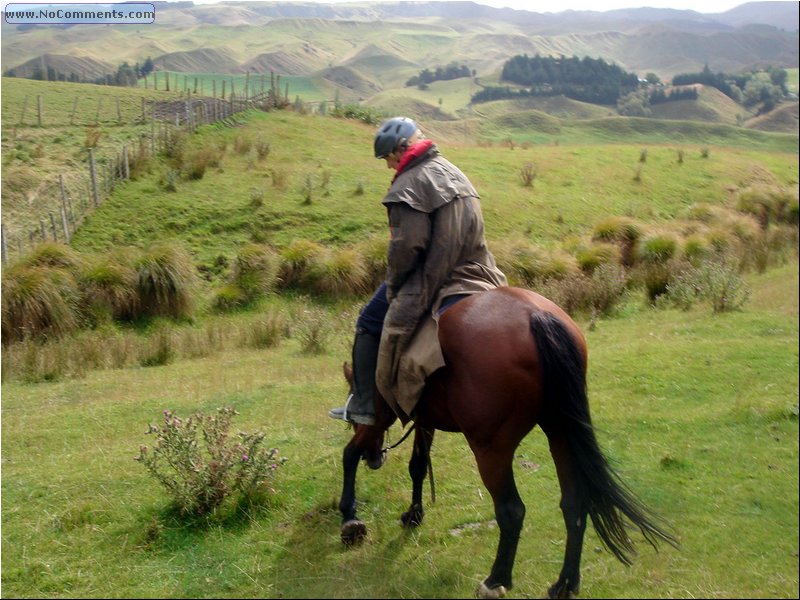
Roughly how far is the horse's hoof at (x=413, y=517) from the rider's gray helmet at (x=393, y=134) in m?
2.60

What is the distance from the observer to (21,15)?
8.37m

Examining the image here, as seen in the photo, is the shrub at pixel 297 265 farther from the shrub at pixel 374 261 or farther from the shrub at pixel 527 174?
the shrub at pixel 527 174

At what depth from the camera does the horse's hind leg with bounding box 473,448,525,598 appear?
4.24m

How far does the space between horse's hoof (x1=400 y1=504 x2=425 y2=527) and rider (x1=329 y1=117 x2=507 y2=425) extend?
117cm

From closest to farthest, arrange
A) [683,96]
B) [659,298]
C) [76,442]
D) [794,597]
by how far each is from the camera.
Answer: [794,597]
[76,442]
[659,298]
[683,96]

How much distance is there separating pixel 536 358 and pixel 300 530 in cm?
236

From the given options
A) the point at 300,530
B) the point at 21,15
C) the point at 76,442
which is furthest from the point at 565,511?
the point at 21,15

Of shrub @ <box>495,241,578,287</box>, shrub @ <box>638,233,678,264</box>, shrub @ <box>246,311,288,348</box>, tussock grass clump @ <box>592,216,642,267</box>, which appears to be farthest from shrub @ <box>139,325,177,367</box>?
tussock grass clump @ <box>592,216,642,267</box>

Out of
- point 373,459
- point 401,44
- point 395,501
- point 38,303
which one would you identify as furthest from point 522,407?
point 401,44

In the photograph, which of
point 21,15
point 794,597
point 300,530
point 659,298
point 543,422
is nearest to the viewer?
point 794,597

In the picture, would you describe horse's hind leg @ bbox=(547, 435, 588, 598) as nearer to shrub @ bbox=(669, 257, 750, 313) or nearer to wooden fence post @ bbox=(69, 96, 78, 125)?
shrub @ bbox=(669, 257, 750, 313)

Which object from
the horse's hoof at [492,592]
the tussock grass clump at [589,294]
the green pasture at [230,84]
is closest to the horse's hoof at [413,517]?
the horse's hoof at [492,592]

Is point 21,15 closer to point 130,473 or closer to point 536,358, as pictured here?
point 130,473

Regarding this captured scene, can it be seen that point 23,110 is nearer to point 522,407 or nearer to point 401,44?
point 522,407
